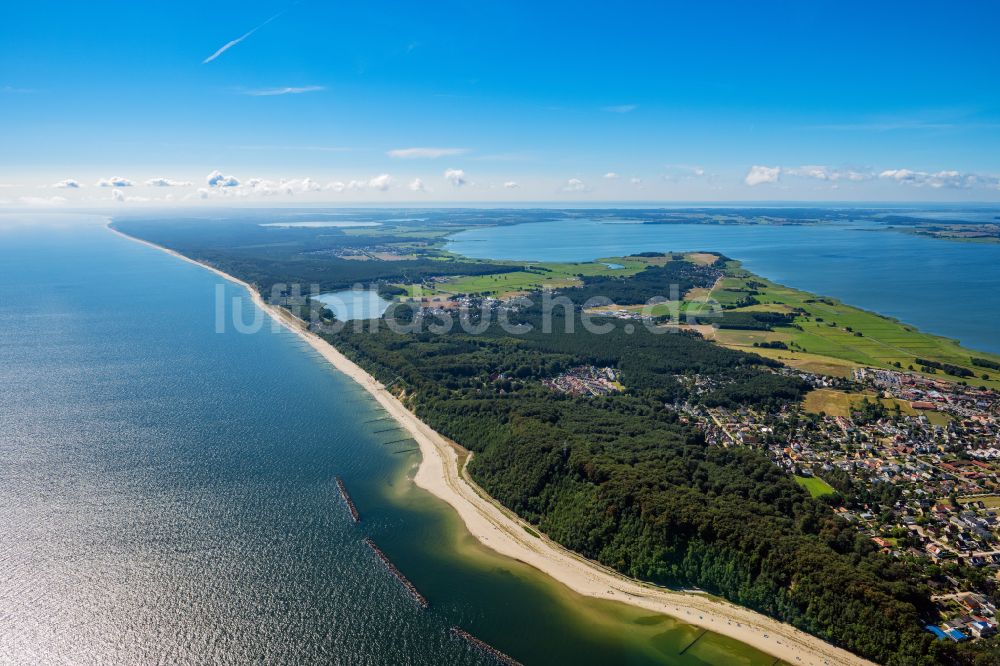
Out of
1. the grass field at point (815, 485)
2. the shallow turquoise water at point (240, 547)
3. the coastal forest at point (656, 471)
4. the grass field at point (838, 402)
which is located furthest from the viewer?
the grass field at point (838, 402)

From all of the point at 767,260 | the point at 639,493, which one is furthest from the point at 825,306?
the point at 639,493

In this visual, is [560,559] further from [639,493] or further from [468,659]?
[468,659]

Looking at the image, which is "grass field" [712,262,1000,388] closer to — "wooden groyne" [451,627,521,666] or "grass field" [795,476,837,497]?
"grass field" [795,476,837,497]

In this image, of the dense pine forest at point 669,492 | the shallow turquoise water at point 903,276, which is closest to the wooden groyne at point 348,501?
the dense pine forest at point 669,492

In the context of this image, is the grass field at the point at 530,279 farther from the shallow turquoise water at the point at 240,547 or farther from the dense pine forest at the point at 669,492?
the shallow turquoise water at the point at 240,547

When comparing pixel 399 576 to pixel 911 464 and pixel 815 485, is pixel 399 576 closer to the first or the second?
pixel 815 485

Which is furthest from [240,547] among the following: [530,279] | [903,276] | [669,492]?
[903,276]
